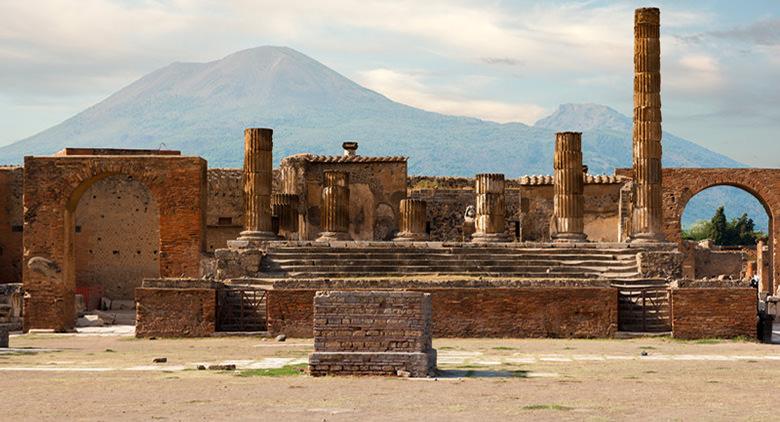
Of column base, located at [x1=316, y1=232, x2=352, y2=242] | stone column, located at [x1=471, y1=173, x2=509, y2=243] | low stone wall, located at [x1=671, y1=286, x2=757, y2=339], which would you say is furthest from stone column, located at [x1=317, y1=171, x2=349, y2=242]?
low stone wall, located at [x1=671, y1=286, x2=757, y2=339]

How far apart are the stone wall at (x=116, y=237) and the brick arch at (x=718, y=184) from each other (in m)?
17.2

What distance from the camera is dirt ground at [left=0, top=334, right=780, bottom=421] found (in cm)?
1320

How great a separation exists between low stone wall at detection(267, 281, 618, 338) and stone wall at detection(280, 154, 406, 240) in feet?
57.3

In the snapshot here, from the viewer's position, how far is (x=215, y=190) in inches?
1705

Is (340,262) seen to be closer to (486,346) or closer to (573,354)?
(486,346)

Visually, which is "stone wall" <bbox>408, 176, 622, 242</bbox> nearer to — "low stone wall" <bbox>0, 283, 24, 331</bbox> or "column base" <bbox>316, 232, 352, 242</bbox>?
"column base" <bbox>316, 232, 352, 242</bbox>

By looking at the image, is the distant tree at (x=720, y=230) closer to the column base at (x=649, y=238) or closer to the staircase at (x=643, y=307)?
the column base at (x=649, y=238)

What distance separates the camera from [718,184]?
4622cm

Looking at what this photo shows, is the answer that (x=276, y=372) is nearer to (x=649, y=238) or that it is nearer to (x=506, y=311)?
(x=506, y=311)

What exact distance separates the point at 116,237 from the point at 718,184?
1988 cm

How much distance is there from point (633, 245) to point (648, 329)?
4242mm

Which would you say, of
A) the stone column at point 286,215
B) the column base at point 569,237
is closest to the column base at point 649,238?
the column base at point 569,237

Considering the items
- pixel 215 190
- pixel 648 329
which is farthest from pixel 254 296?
pixel 215 190

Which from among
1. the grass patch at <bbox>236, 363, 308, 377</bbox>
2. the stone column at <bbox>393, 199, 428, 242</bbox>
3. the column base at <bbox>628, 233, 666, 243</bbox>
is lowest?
the grass patch at <bbox>236, 363, 308, 377</bbox>
